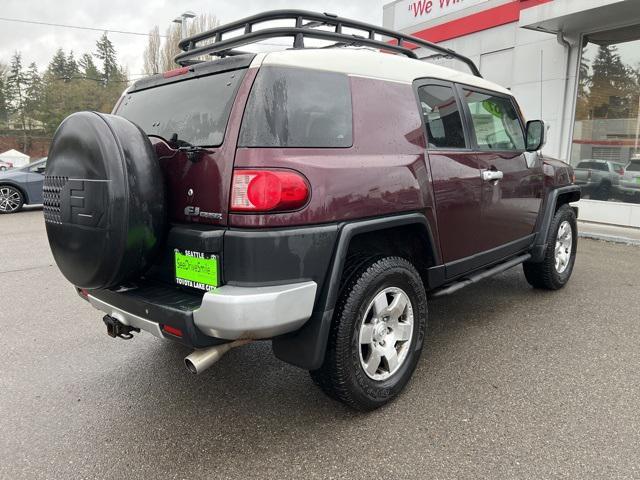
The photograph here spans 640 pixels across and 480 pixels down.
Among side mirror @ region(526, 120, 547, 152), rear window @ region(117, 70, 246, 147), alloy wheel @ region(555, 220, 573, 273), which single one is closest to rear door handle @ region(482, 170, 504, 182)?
side mirror @ region(526, 120, 547, 152)

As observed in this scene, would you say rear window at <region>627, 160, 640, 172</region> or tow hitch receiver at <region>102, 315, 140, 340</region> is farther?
rear window at <region>627, 160, 640, 172</region>

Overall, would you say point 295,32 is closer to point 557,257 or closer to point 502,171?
point 502,171

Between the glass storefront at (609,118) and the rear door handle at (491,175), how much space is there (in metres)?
6.83

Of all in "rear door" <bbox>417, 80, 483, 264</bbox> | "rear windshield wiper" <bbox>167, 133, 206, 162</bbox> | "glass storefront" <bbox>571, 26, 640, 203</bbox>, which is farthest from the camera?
"glass storefront" <bbox>571, 26, 640, 203</bbox>

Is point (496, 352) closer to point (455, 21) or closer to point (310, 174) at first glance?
point (310, 174)

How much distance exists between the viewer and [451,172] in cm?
306

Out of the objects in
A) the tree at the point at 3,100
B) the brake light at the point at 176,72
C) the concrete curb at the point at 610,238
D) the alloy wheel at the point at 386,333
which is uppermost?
the tree at the point at 3,100

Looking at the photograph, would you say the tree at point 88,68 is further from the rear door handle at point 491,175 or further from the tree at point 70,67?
the rear door handle at point 491,175

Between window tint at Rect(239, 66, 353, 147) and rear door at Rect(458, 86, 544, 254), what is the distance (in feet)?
4.52

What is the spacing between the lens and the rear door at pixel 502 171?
3.47m

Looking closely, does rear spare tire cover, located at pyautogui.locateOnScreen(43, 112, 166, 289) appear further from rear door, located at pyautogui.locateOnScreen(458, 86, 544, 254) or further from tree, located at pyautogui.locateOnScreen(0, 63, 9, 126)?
tree, located at pyautogui.locateOnScreen(0, 63, 9, 126)

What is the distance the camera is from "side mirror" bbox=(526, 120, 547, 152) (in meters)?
4.14

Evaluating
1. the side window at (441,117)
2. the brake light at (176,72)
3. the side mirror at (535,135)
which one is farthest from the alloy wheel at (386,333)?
the side mirror at (535,135)

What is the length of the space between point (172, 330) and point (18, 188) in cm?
1091
